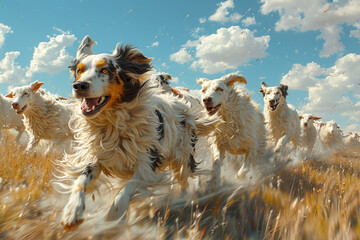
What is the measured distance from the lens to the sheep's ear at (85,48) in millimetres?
3816

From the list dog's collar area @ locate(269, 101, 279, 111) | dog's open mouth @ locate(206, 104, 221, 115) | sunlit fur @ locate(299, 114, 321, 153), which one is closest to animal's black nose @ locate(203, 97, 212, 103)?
dog's open mouth @ locate(206, 104, 221, 115)

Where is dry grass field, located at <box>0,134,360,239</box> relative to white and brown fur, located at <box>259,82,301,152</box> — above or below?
below

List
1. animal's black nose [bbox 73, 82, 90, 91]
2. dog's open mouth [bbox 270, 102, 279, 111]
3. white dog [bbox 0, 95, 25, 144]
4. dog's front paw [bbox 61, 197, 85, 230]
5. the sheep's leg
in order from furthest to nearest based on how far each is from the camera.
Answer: white dog [bbox 0, 95, 25, 144]
dog's open mouth [bbox 270, 102, 279, 111]
the sheep's leg
animal's black nose [bbox 73, 82, 90, 91]
dog's front paw [bbox 61, 197, 85, 230]

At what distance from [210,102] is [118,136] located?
2.56 meters

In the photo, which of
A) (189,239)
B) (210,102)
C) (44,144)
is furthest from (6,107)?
(189,239)

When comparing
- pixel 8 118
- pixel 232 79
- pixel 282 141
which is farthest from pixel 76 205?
pixel 8 118

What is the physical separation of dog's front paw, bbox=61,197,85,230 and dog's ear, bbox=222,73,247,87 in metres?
4.14

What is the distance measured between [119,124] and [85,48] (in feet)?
4.02

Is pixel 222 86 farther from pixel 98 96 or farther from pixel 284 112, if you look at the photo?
pixel 284 112

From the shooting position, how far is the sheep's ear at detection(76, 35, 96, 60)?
3.82m

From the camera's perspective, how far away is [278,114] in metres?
8.98

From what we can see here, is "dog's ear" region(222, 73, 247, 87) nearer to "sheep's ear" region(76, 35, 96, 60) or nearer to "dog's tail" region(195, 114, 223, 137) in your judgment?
"dog's tail" region(195, 114, 223, 137)

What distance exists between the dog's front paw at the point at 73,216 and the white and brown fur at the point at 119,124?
0.68 ft

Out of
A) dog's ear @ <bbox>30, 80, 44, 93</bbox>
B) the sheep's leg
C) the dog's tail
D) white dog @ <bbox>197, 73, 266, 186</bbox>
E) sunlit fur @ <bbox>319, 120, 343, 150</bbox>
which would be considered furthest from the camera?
sunlit fur @ <bbox>319, 120, 343, 150</bbox>
